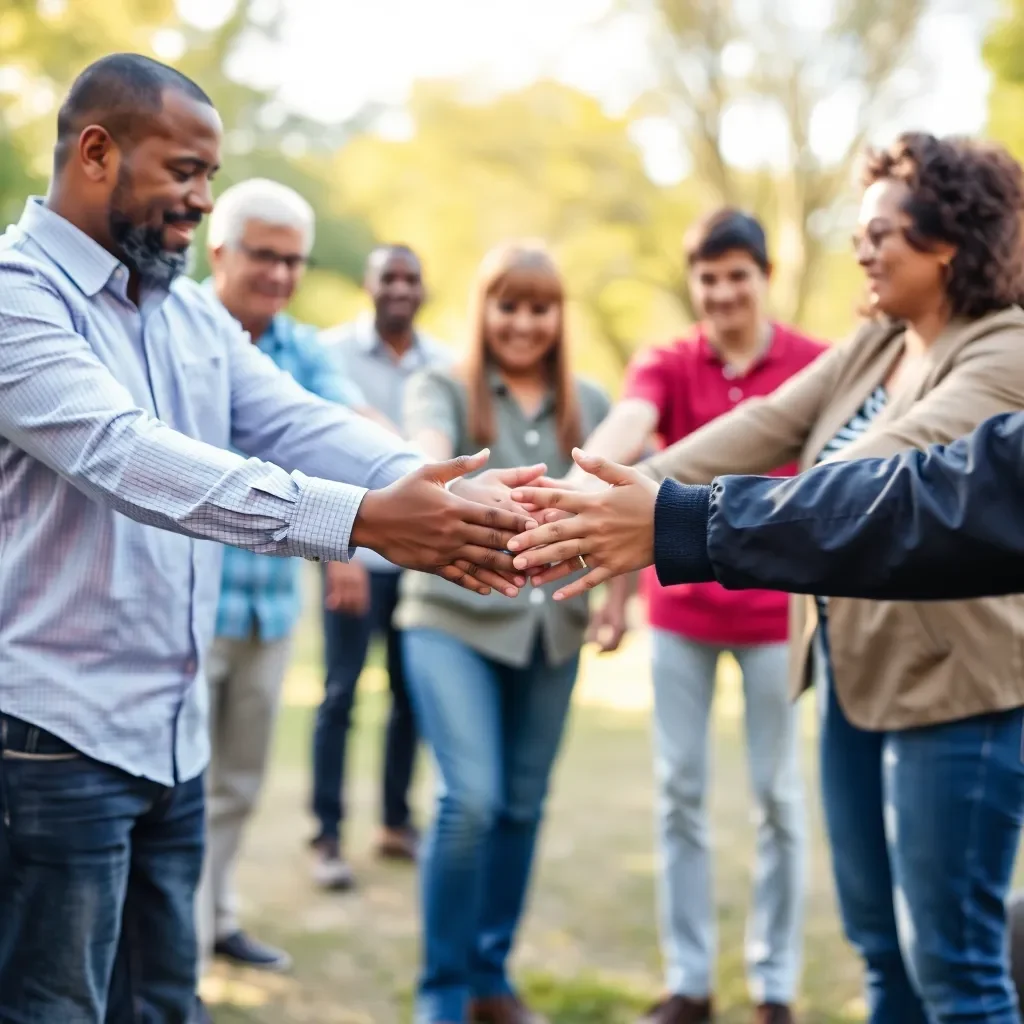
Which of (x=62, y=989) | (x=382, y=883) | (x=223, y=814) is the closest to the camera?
(x=62, y=989)

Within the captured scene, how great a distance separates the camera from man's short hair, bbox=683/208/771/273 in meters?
4.26

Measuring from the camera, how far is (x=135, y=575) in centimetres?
255

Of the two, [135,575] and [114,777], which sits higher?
[135,575]

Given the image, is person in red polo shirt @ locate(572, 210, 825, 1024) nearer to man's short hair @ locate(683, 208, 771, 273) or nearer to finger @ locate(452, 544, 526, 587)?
man's short hair @ locate(683, 208, 771, 273)

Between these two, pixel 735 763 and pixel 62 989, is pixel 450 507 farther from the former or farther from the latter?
pixel 735 763

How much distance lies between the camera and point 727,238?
168 inches

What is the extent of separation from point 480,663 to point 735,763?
4356mm

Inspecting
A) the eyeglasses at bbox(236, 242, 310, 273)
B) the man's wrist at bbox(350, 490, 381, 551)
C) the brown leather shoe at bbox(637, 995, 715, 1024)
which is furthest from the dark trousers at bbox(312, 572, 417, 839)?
the man's wrist at bbox(350, 490, 381, 551)

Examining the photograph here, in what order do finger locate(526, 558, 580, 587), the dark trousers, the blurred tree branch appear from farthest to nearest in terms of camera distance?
the blurred tree branch, the dark trousers, finger locate(526, 558, 580, 587)

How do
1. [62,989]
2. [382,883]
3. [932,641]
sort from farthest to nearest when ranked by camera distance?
[382,883] → [932,641] → [62,989]

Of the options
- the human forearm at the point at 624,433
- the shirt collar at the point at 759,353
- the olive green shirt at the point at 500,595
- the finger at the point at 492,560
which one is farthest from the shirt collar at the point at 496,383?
the finger at the point at 492,560

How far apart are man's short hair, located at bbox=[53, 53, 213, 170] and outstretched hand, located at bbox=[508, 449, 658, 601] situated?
109cm

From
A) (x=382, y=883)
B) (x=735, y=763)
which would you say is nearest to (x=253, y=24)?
(x=735, y=763)

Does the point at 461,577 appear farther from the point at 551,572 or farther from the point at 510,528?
the point at 551,572
